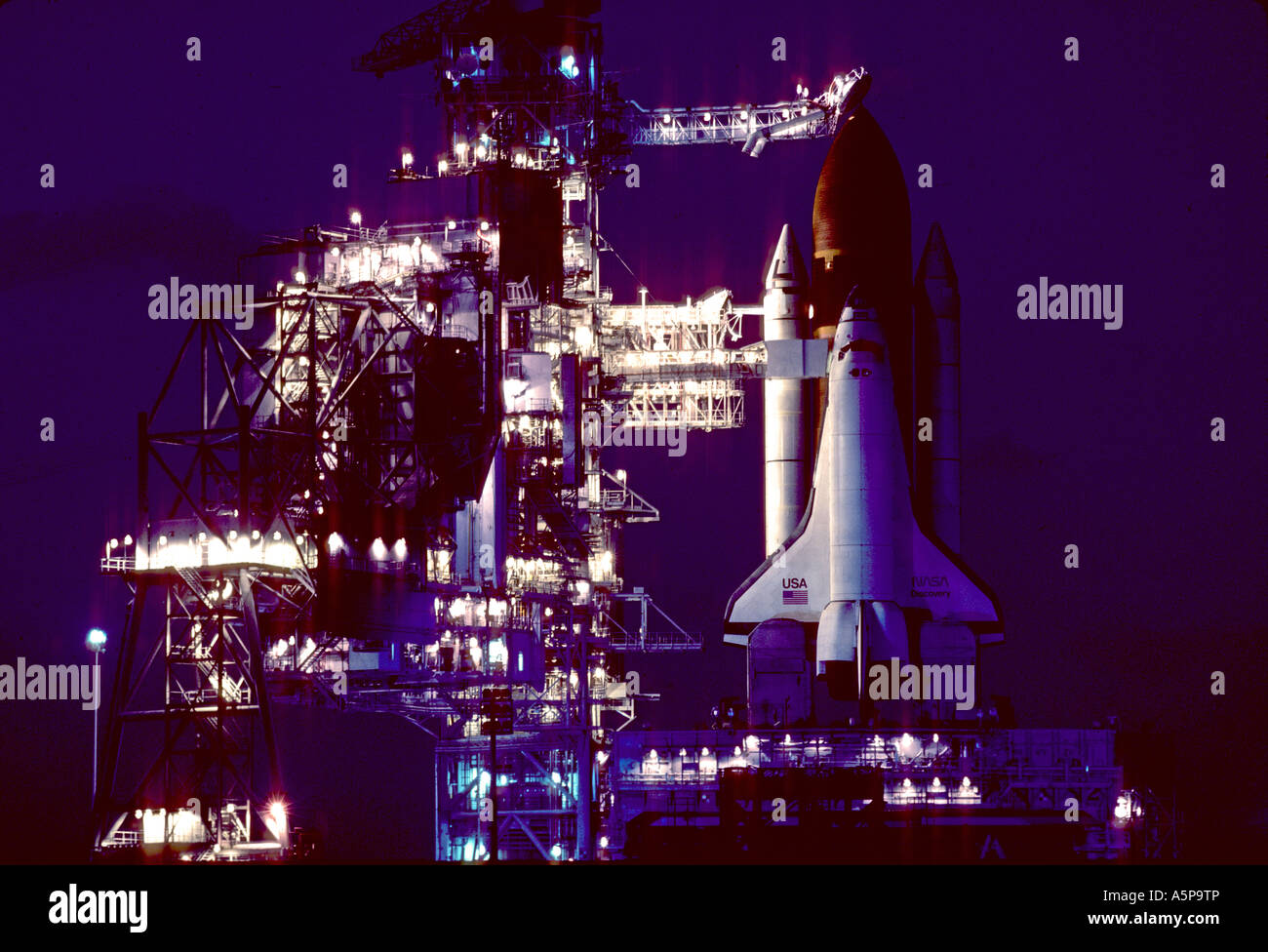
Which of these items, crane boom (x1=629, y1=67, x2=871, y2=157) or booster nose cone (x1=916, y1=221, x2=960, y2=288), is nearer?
booster nose cone (x1=916, y1=221, x2=960, y2=288)

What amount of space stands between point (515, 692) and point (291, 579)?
13.1m

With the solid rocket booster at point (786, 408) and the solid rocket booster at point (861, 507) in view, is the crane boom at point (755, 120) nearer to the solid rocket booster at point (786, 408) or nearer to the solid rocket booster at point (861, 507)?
the solid rocket booster at point (786, 408)

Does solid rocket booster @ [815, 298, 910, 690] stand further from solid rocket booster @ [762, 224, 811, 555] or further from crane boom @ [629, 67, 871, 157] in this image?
crane boom @ [629, 67, 871, 157]

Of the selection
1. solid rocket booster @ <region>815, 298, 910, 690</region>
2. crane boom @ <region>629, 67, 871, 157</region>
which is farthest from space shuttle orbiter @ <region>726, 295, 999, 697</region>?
crane boom @ <region>629, 67, 871, 157</region>

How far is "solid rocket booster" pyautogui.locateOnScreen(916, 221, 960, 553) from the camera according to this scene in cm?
5675

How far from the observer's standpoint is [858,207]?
186 feet

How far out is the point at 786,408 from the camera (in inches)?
2261

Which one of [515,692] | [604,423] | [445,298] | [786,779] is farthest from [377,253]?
[786,779]

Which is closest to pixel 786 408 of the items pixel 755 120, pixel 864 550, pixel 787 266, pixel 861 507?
pixel 787 266

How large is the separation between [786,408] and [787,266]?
4080mm

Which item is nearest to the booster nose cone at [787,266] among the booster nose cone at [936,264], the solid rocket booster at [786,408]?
the solid rocket booster at [786,408]
